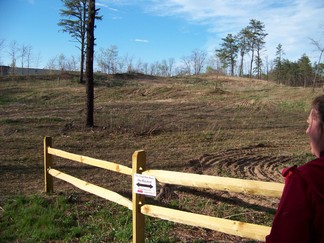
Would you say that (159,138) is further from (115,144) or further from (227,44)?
(227,44)

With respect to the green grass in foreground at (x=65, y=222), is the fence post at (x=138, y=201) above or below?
above

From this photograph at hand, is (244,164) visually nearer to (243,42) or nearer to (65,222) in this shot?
(65,222)

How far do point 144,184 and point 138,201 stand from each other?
0.96 ft

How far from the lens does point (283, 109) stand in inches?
894

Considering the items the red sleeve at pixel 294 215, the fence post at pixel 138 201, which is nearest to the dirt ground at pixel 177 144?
the fence post at pixel 138 201

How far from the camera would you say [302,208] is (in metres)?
1.56

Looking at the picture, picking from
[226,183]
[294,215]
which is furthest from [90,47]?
[294,215]

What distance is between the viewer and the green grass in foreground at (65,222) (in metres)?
4.64

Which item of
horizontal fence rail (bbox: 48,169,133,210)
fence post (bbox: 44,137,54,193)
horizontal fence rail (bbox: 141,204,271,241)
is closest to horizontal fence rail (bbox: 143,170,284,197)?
horizontal fence rail (bbox: 141,204,271,241)

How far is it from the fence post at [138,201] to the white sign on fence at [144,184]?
75 mm

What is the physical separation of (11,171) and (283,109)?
1913cm

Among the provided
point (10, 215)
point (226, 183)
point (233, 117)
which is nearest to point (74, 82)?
point (233, 117)

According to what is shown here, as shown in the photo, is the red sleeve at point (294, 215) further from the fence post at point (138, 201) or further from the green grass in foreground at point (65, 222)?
the green grass in foreground at point (65, 222)

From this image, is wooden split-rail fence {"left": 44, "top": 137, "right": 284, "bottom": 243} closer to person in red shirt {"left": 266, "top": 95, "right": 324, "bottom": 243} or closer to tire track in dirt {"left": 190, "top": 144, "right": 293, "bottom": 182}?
person in red shirt {"left": 266, "top": 95, "right": 324, "bottom": 243}
